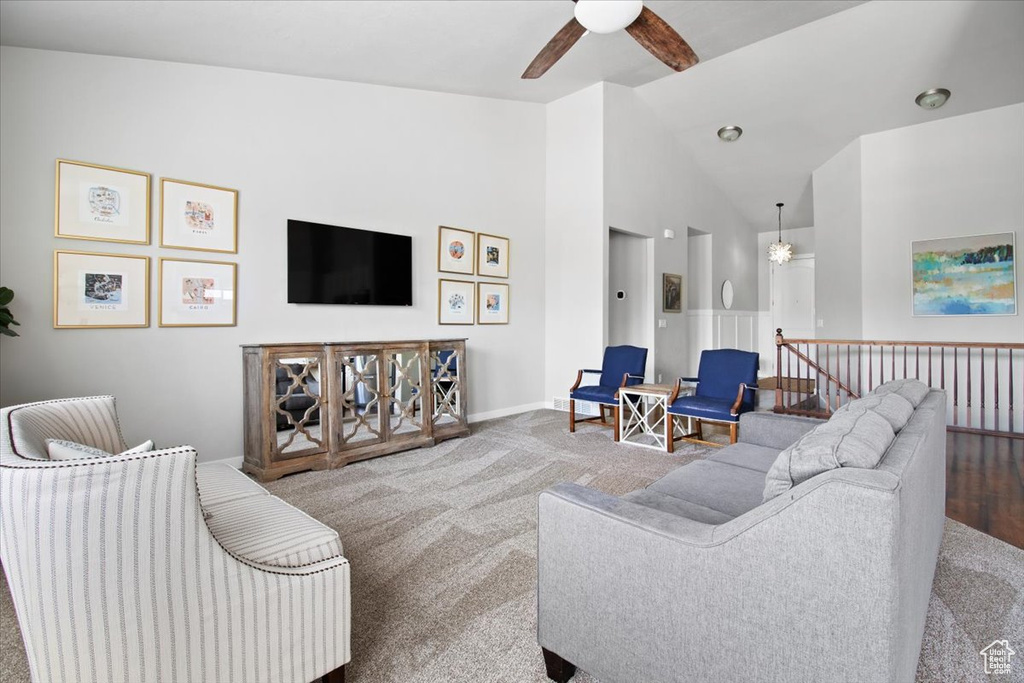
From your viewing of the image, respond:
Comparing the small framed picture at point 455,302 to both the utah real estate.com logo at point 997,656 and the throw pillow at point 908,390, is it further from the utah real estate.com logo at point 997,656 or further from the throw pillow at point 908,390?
the utah real estate.com logo at point 997,656

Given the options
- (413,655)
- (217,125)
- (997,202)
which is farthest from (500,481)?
(997,202)

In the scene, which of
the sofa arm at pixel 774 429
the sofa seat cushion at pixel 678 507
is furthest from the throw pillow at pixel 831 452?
the sofa arm at pixel 774 429

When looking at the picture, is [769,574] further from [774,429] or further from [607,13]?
[607,13]

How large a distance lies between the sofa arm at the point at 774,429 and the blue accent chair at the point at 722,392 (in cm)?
119

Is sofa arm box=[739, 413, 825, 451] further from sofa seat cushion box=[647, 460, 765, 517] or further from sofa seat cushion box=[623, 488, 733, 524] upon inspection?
sofa seat cushion box=[623, 488, 733, 524]

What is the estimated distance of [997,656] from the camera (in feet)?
5.08

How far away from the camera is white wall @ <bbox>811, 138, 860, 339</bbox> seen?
610 cm

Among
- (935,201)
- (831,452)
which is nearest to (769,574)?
(831,452)

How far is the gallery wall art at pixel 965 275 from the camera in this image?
5043mm

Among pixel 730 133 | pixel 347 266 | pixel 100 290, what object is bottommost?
pixel 100 290

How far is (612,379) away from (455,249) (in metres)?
2.15

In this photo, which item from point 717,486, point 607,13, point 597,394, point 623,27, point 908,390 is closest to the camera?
point 717,486

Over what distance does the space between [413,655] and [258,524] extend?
673 mm

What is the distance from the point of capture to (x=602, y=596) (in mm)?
1247
